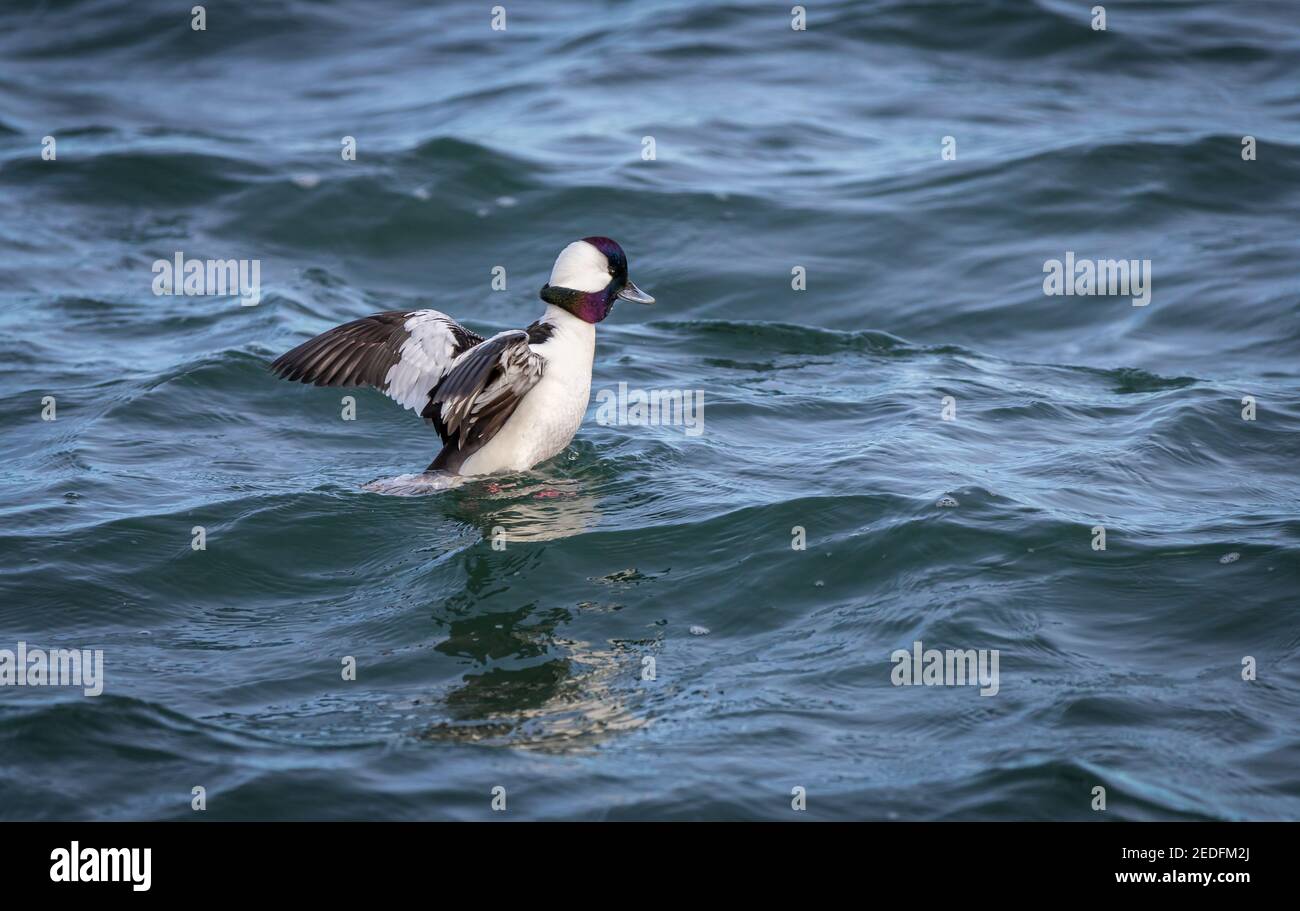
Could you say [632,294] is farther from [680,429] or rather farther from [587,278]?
[680,429]

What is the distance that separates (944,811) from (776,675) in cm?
129

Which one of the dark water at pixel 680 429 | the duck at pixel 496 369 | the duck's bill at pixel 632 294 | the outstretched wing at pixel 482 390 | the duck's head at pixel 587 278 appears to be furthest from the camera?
the duck's bill at pixel 632 294

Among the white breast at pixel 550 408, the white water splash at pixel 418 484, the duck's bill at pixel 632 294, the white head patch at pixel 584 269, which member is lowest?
the white water splash at pixel 418 484

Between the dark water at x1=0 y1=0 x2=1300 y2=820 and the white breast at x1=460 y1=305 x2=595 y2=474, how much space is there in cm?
24

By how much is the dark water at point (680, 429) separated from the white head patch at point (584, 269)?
1161 millimetres

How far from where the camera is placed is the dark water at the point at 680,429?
20.1 ft

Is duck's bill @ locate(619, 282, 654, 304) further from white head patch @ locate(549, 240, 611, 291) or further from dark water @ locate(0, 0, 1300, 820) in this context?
dark water @ locate(0, 0, 1300, 820)

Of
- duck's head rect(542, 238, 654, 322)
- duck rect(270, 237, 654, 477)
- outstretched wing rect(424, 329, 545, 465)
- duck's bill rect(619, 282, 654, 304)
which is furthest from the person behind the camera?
duck's bill rect(619, 282, 654, 304)

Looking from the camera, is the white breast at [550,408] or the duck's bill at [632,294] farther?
the duck's bill at [632,294]

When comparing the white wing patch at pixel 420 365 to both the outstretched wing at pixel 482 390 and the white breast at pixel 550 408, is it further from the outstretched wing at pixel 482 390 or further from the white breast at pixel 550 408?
the white breast at pixel 550 408

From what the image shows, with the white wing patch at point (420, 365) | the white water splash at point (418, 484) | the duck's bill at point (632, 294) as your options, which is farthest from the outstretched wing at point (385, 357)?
the duck's bill at point (632, 294)

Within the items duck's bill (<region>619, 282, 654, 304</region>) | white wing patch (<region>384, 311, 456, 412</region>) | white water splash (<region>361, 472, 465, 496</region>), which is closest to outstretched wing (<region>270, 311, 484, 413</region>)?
white wing patch (<region>384, 311, 456, 412</region>)

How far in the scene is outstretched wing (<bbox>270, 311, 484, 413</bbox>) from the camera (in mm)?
8664
